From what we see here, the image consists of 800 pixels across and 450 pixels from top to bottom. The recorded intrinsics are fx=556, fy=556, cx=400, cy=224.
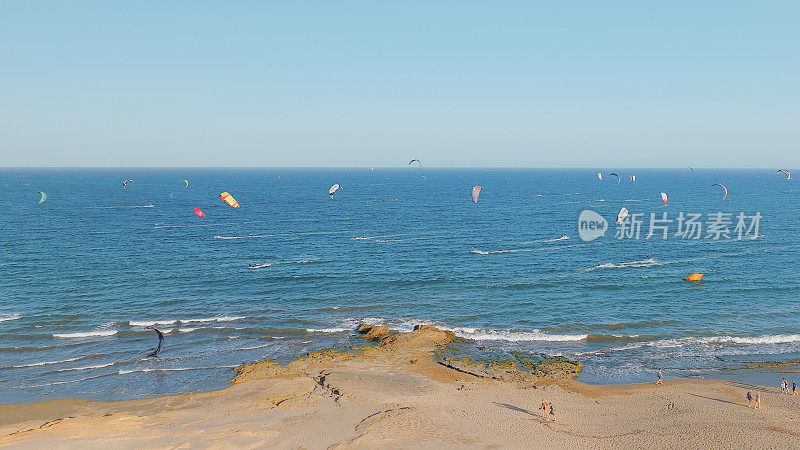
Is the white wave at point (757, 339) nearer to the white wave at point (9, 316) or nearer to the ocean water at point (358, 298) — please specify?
the ocean water at point (358, 298)

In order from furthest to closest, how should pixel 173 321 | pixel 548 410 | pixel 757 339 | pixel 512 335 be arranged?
pixel 173 321, pixel 512 335, pixel 757 339, pixel 548 410

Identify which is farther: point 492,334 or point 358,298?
point 358,298

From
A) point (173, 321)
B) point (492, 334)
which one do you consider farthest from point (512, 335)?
point (173, 321)

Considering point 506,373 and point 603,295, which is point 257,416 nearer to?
point 506,373

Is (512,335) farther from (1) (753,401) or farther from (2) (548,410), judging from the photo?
(1) (753,401)

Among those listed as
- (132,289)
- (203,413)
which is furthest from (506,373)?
(132,289)

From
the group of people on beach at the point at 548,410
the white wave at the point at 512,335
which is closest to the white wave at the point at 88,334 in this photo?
the white wave at the point at 512,335

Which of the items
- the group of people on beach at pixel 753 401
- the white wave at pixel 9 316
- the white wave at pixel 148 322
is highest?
the group of people on beach at pixel 753 401
